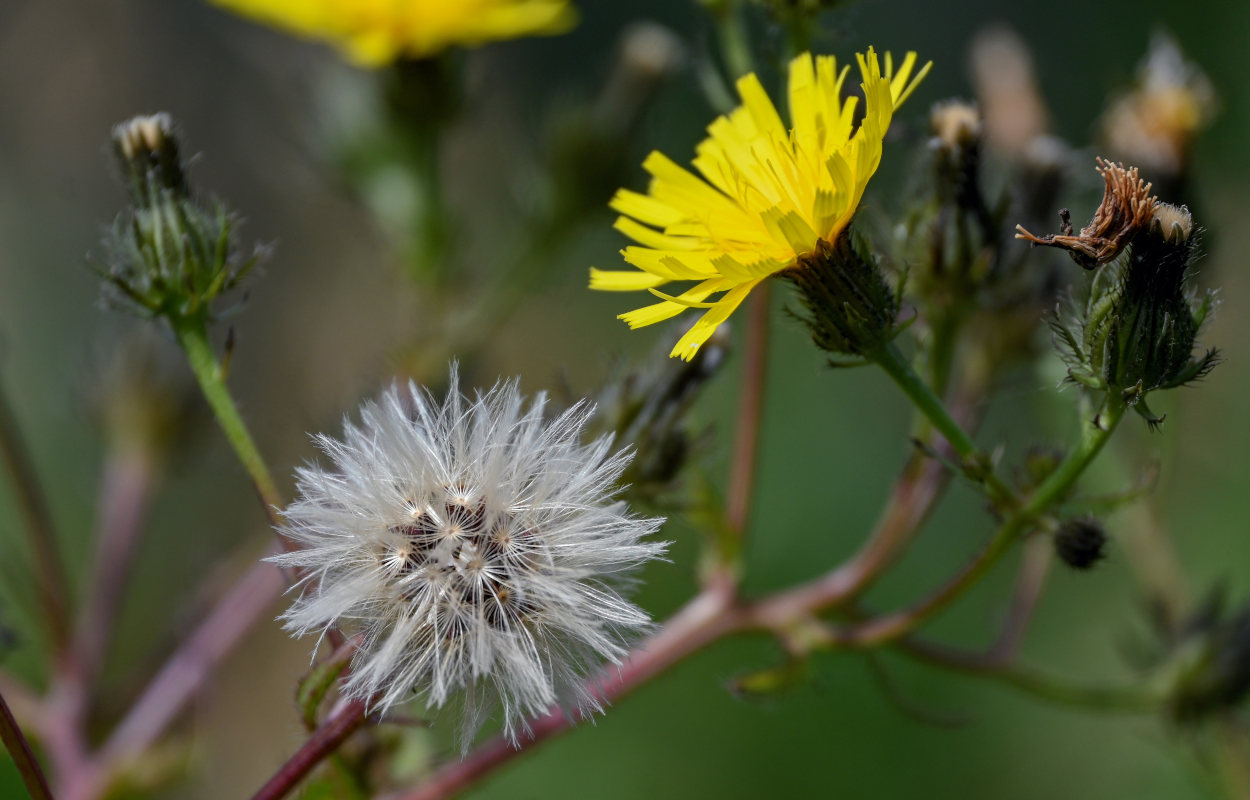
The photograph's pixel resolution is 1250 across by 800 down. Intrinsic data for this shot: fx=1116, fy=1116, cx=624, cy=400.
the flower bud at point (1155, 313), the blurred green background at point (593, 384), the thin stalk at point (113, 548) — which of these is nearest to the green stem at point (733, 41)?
the blurred green background at point (593, 384)

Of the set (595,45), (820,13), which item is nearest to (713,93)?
(820,13)

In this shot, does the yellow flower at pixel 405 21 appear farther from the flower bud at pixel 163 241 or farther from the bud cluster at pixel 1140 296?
the bud cluster at pixel 1140 296

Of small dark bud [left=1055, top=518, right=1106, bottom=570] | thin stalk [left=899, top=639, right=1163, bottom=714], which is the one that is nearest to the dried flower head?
small dark bud [left=1055, top=518, right=1106, bottom=570]

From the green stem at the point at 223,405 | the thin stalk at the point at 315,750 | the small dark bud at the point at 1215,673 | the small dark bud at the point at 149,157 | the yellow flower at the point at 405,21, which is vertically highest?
the yellow flower at the point at 405,21

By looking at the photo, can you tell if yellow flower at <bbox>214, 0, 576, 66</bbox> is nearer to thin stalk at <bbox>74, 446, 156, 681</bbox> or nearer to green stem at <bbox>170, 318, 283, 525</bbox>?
green stem at <bbox>170, 318, 283, 525</bbox>

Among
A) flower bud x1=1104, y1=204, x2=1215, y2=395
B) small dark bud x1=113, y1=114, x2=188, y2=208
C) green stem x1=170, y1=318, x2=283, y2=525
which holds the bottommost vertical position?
flower bud x1=1104, y1=204, x2=1215, y2=395
